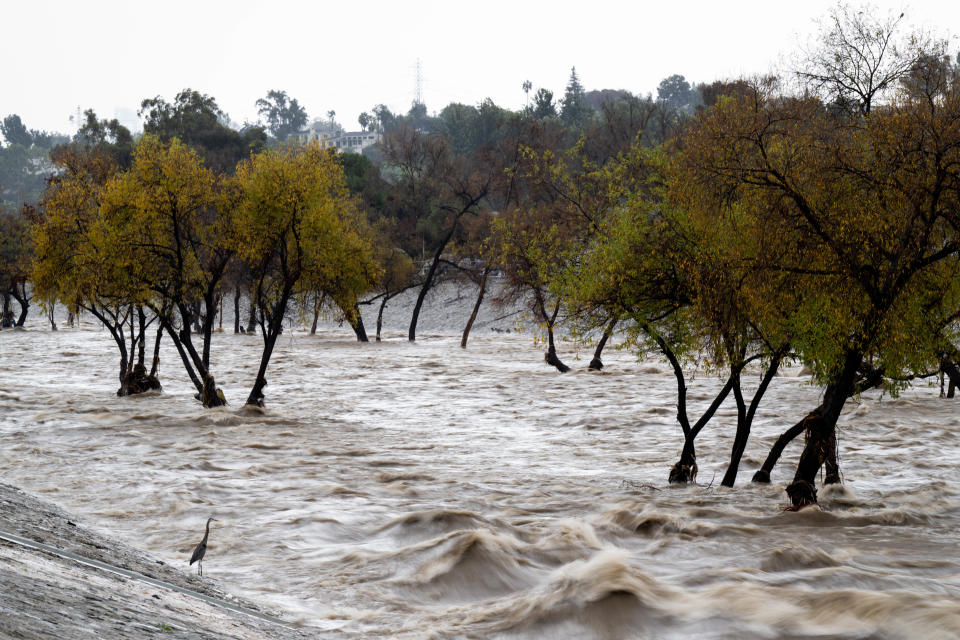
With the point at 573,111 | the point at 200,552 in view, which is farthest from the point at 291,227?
the point at 573,111

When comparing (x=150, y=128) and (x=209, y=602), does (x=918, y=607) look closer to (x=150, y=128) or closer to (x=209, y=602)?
(x=209, y=602)

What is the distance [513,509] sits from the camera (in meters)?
16.2

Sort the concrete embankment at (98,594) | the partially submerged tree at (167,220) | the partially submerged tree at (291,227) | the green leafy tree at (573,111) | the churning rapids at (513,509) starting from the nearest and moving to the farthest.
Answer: the concrete embankment at (98,594), the churning rapids at (513,509), the partially submerged tree at (167,220), the partially submerged tree at (291,227), the green leafy tree at (573,111)

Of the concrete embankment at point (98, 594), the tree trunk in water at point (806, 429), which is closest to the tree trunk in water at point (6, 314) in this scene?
the concrete embankment at point (98, 594)

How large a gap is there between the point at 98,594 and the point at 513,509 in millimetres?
9144

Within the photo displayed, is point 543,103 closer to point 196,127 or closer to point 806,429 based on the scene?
point 196,127

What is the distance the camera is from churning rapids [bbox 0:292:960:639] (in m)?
10.7

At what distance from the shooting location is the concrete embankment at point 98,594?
657 centimetres

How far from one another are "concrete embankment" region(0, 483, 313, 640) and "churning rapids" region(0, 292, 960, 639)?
2.71ft

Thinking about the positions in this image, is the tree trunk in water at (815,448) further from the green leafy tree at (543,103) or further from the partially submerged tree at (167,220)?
the green leafy tree at (543,103)

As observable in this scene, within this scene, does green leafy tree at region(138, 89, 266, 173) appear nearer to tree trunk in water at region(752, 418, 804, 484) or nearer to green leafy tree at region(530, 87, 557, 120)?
green leafy tree at region(530, 87, 557, 120)

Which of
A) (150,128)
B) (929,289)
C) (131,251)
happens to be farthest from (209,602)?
(150,128)

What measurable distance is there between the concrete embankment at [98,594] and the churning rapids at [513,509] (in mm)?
825

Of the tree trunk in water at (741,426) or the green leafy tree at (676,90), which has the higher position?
the green leafy tree at (676,90)
